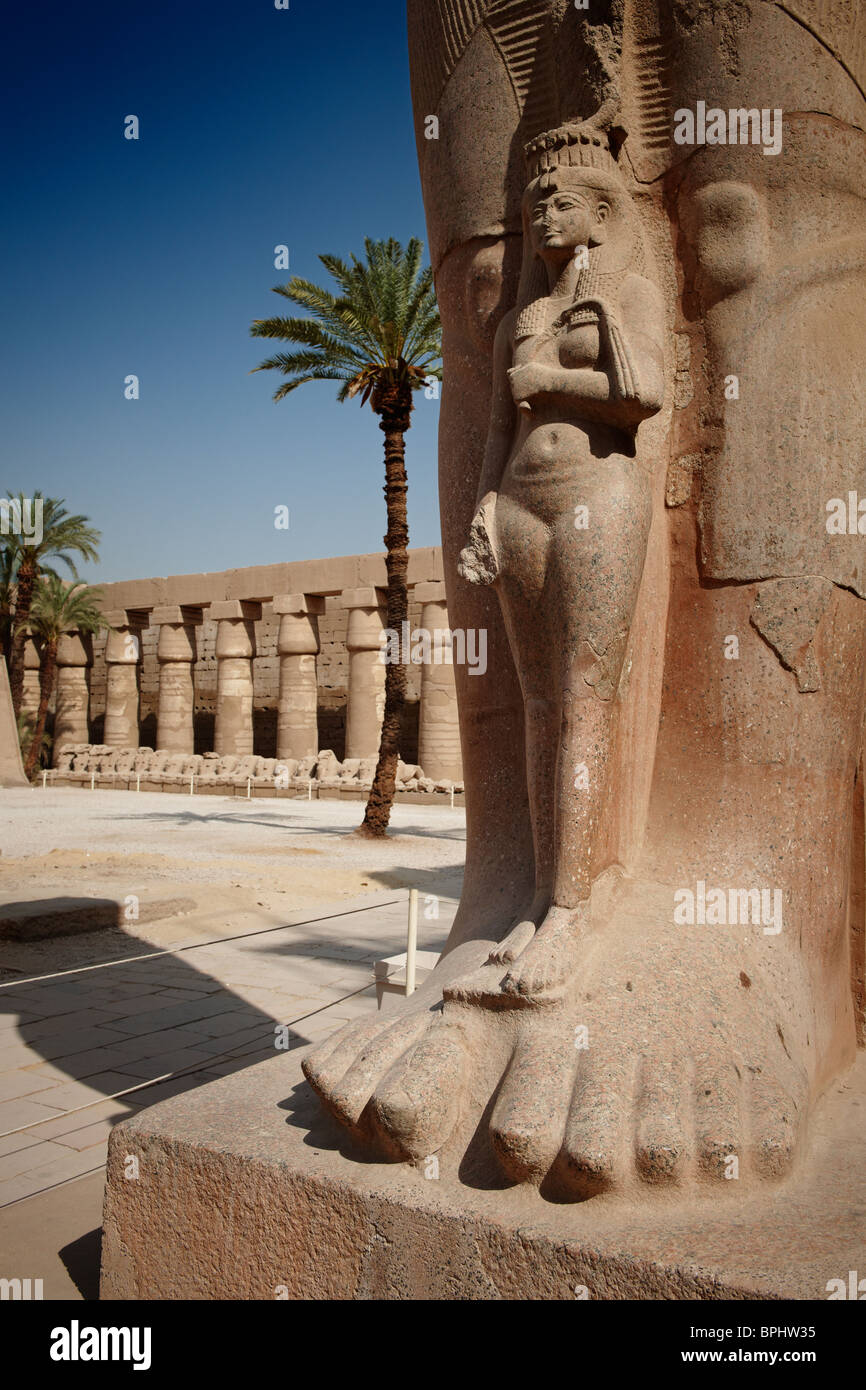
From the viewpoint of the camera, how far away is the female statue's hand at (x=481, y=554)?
2.09 meters

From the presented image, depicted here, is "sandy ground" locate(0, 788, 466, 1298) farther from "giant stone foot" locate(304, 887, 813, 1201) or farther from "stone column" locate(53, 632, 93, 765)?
"stone column" locate(53, 632, 93, 765)

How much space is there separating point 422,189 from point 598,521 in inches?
47.0

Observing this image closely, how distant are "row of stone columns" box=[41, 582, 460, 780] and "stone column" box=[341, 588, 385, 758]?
0.02 m

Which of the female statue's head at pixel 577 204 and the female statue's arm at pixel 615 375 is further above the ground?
the female statue's head at pixel 577 204

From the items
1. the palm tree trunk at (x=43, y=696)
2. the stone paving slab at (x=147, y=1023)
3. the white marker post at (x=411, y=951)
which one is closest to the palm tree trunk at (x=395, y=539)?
the stone paving slab at (x=147, y=1023)

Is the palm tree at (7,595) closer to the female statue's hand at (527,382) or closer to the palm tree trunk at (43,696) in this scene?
the palm tree trunk at (43,696)

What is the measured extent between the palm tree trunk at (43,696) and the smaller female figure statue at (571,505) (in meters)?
24.4

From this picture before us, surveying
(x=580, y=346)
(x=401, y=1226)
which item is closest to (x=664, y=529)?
(x=580, y=346)

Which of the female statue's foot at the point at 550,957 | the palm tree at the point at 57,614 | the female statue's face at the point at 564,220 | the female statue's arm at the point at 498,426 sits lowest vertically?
the female statue's foot at the point at 550,957

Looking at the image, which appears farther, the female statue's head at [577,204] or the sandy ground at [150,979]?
the sandy ground at [150,979]

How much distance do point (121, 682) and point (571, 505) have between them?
26510 mm

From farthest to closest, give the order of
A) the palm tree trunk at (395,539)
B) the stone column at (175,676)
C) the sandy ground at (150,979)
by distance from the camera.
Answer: the stone column at (175,676) < the palm tree trunk at (395,539) < the sandy ground at (150,979)

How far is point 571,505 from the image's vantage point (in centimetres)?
202
